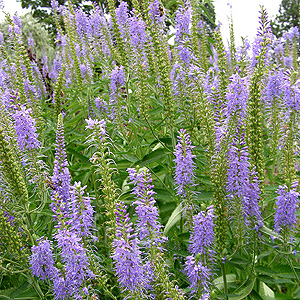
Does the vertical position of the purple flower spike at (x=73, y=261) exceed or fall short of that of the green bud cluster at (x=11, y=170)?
it falls short

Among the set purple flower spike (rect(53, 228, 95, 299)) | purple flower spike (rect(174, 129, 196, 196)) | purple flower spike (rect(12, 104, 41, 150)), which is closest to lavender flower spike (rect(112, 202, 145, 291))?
purple flower spike (rect(53, 228, 95, 299))

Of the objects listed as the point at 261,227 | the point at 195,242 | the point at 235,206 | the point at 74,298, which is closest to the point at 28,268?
the point at 74,298

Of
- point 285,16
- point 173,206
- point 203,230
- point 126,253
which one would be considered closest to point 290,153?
point 203,230

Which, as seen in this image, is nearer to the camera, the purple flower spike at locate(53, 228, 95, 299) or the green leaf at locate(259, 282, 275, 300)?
the purple flower spike at locate(53, 228, 95, 299)

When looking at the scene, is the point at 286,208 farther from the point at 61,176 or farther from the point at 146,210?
the point at 61,176

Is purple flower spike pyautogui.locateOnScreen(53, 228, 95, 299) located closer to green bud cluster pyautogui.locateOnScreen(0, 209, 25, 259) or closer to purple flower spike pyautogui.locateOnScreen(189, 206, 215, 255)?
green bud cluster pyautogui.locateOnScreen(0, 209, 25, 259)

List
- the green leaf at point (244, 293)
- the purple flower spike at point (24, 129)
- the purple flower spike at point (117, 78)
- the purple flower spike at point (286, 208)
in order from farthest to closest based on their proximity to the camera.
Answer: the purple flower spike at point (117, 78) < the purple flower spike at point (24, 129) < the green leaf at point (244, 293) < the purple flower spike at point (286, 208)

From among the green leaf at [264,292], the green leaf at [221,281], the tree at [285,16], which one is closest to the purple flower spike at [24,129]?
the green leaf at [221,281]

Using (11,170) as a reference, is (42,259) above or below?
below

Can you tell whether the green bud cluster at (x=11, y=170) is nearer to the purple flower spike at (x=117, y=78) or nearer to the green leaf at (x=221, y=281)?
the purple flower spike at (x=117, y=78)

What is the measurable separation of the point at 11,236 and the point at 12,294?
1.67ft

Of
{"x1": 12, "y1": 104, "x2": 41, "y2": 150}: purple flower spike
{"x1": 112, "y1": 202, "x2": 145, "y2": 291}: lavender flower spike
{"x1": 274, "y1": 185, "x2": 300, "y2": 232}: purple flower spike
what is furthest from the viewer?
{"x1": 12, "y1": 104, "x2": 41, "y2": 150}: purple flower spike

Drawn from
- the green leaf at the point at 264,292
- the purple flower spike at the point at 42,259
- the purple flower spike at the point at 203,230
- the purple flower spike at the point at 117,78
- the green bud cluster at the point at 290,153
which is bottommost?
the green leaf at the point at 264,292

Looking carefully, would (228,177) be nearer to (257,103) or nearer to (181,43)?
(257,103)
